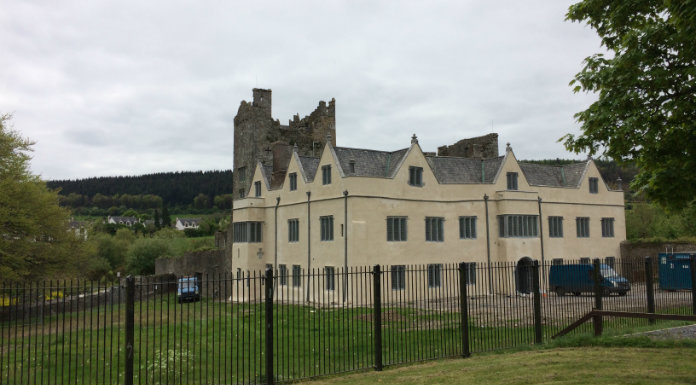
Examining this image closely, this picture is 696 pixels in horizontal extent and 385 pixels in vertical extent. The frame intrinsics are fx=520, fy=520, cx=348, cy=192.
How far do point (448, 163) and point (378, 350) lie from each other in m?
27.4

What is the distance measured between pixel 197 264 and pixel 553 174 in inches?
1416

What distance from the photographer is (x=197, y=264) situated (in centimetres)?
5462

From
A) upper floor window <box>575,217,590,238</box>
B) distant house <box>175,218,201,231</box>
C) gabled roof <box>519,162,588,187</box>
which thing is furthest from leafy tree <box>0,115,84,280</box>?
distant house <box>175,218,201,231</box>

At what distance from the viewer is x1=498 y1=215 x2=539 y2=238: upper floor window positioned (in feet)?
121

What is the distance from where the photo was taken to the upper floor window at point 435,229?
116 ft

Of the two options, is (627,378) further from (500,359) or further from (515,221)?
(515,221)

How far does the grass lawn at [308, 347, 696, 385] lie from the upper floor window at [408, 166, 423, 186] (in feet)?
72.9

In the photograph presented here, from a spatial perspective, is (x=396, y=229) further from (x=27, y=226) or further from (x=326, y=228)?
(x=27, y=226)

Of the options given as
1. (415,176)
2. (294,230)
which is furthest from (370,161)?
(294,230)

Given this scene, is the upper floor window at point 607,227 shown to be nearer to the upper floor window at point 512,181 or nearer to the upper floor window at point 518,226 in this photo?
the upper floor window at point 518,226

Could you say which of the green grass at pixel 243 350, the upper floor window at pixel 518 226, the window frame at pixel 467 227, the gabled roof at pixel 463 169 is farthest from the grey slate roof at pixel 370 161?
the green grass at pixel 243 350

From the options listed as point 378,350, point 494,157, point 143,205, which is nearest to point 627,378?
point 378,350

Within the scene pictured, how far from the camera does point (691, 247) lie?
37.9m

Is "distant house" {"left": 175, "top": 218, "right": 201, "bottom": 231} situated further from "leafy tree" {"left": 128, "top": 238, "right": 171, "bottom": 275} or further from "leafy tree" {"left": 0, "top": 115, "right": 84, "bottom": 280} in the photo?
"leafy tree" {"left": 0, "top": 115, "right": 84, "bottom": 280}
